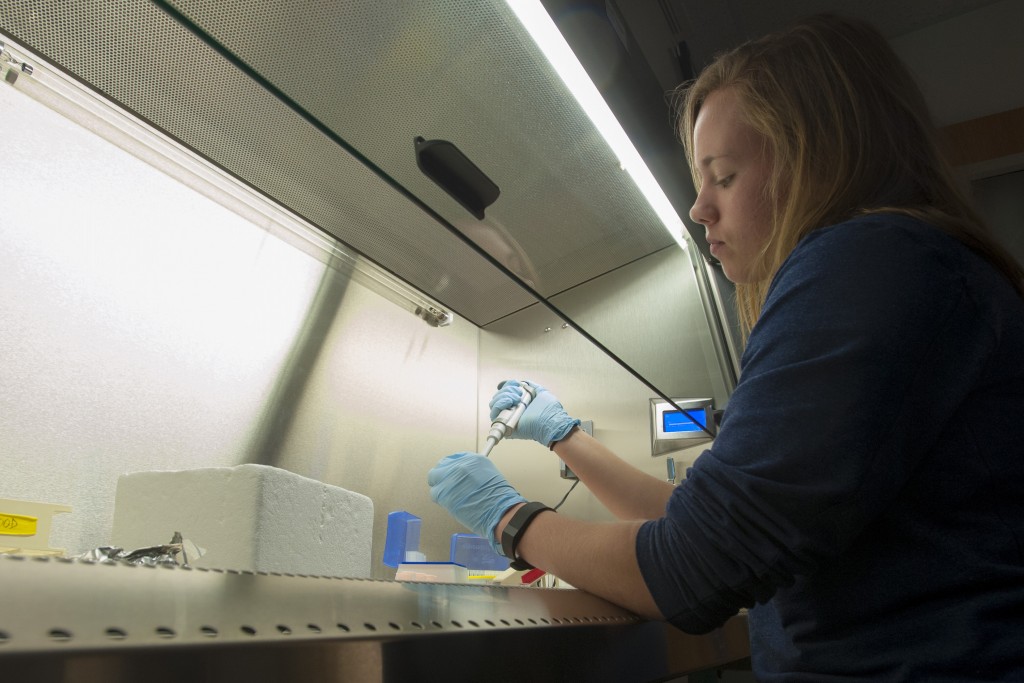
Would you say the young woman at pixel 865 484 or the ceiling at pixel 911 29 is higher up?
the ceiling at pixel 911 29

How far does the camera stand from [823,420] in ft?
1.74

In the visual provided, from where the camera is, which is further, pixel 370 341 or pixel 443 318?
pixel 443 318

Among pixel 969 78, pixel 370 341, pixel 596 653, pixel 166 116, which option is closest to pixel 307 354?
pixel 370 341

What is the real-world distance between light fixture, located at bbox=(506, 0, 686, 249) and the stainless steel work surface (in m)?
0.65

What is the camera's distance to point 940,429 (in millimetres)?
541

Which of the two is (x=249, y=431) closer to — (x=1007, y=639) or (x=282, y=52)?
(x=282, y=52)

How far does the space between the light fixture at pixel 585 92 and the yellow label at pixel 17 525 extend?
837 mm

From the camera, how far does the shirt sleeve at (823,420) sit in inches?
20.6

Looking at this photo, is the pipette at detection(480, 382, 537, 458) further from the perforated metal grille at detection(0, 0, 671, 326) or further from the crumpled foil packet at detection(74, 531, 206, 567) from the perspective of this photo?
the crumpled foil packet at detection(74, 531, 206, 567)

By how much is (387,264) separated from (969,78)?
211 cm

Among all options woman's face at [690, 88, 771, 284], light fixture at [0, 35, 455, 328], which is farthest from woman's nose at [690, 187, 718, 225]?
light fixture at [0, 35, 455, 328]

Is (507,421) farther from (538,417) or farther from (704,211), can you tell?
(704,211)

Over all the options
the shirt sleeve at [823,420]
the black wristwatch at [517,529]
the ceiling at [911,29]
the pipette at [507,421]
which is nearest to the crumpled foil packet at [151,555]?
the black wristwatch at [517,529]

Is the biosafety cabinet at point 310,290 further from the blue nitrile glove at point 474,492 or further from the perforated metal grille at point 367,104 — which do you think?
the blue nitrile glove at point 474,492
